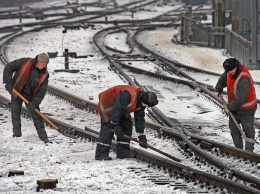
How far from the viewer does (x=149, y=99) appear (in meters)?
9.52

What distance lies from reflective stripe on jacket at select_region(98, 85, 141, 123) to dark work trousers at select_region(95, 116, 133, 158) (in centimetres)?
19

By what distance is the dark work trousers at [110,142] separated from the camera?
10.3 m

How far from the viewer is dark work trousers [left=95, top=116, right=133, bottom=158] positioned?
10.3 meters

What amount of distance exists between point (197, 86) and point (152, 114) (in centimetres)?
376

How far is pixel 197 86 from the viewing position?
58.4 ft

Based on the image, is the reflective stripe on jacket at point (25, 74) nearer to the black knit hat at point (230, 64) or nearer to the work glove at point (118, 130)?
the work glove at point (118, 130)

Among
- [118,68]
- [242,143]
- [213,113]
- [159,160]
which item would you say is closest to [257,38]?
[118,68]

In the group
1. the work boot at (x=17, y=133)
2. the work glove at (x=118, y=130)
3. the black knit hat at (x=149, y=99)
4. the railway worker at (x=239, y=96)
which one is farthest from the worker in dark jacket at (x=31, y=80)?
the railway worker at (x=239, y=96)

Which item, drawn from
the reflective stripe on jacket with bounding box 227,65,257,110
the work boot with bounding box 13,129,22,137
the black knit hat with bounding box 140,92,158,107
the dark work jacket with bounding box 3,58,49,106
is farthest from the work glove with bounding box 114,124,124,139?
the work boot with bounding box 13,129,22,137

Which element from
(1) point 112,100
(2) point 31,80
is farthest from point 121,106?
(2) point 31,80

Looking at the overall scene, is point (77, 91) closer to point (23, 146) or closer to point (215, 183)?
point (23, 146)

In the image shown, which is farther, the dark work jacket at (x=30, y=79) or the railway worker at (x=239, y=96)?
the dark work jacket at (x=30, y=79)

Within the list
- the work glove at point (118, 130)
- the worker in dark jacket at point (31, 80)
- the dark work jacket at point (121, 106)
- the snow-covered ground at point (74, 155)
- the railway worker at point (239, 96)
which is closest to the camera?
the snow-covered ground at point (74, 155)

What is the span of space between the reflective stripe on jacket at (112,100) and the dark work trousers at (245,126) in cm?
183
